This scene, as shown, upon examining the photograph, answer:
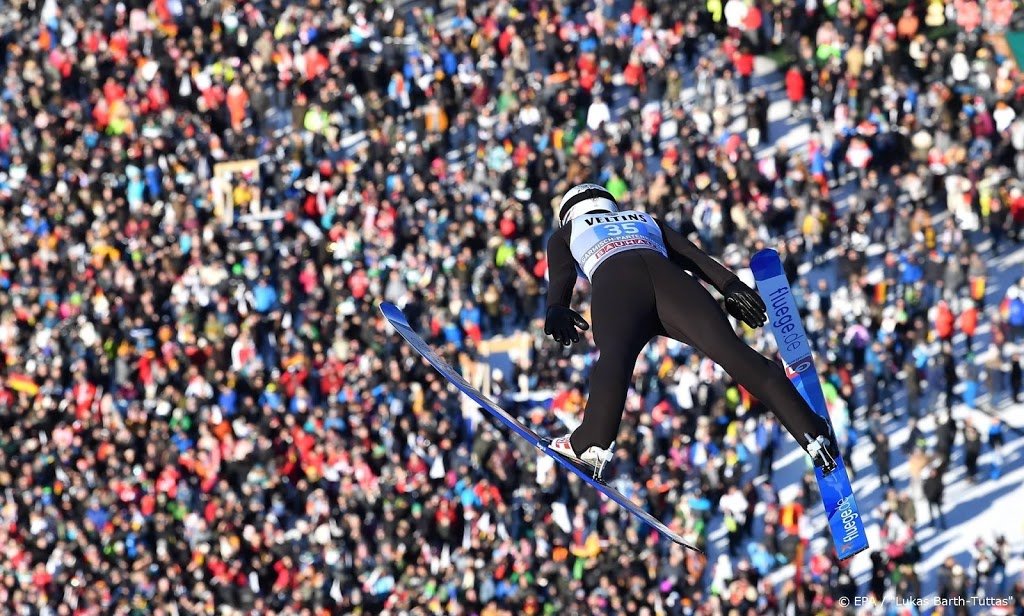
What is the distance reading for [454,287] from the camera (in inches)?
985

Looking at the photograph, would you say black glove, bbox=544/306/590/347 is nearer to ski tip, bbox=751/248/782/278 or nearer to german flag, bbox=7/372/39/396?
ski tip, bbox=751/248/782/278

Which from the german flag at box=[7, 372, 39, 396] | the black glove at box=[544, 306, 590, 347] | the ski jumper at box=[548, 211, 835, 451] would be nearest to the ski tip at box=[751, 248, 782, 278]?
the ski jumper at box=[548, 211, 835, 451]

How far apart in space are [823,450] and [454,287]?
14.8 m

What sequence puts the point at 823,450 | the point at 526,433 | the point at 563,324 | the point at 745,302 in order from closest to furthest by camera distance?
the point at 823,450 → the point at 745,302 → the point at 563,324 → the point at 526,433

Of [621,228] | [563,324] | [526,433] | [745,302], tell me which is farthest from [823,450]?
[526,433]

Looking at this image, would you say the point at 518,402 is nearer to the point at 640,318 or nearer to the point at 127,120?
the point at 127,120

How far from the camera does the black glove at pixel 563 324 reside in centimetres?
1073

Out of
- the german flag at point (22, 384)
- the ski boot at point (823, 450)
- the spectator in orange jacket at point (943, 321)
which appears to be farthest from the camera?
the german flag at point (22, 384)

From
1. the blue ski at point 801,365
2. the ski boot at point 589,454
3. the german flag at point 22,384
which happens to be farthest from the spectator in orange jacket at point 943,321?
the ski boot at point 589,454

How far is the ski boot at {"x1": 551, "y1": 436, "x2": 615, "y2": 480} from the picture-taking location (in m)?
10.6

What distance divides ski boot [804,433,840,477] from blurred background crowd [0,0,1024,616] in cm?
1016

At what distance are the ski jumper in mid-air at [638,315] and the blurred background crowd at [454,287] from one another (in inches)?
395

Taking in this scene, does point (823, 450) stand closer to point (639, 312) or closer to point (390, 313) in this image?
point (639, 312)

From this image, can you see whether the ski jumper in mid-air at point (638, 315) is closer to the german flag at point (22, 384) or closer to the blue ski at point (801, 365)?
the blue ski at point (801, 365)
